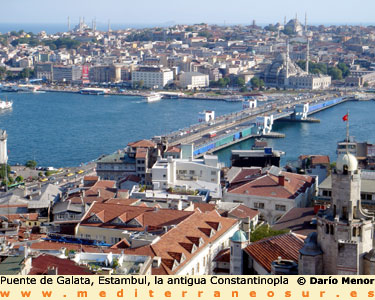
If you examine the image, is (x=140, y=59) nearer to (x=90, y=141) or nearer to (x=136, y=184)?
(x=90, y=141)

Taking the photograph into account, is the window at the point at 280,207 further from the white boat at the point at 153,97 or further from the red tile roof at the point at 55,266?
the white boat at the point at 153,97

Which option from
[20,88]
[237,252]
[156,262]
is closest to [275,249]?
[237,252]

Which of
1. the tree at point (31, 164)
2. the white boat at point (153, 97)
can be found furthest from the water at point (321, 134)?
the white boat at point (153, 97)

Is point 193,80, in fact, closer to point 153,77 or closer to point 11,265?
point 153,77

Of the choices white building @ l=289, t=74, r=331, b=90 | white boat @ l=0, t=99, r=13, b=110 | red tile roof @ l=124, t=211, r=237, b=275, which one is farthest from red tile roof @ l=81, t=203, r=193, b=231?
white building @ l=289, t=74, r=331, b=90

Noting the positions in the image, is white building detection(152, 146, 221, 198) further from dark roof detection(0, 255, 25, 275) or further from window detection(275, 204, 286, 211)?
dark roof detection(0, 255, 25, 275)

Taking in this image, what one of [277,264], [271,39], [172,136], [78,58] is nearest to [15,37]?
[78,58]
